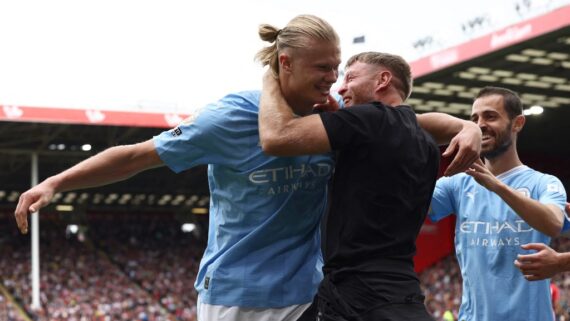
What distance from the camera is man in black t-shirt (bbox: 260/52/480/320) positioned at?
11.1 feet

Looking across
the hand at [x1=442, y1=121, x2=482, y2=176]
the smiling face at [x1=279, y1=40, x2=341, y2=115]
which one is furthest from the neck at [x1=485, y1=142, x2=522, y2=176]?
the smiling face at [x1=279, y1=40, x2=341, y2=115]

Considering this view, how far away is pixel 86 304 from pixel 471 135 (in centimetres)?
2819

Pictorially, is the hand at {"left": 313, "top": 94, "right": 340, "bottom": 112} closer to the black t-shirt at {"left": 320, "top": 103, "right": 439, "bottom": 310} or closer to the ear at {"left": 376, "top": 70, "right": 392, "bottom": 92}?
the ear at {"left": 376, "top": 70, "right": 392, "bottom": 92}

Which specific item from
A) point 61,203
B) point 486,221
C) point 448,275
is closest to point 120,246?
point 61,203

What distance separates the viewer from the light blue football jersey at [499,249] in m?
5.01

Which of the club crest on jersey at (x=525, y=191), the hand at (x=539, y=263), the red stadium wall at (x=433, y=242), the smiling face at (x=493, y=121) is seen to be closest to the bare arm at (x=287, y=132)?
the hand at (x=539, y=263)

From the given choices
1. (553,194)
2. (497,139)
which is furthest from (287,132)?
(497,139)

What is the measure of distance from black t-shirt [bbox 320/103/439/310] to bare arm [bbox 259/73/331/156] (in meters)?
0.04

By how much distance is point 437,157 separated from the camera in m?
3.60

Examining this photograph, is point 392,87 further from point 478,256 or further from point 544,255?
point 478,256

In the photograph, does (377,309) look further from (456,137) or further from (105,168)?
(105,168)

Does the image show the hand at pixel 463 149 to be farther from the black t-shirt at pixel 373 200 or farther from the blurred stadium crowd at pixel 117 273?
the blurred stadium crowd at pixel 117 273

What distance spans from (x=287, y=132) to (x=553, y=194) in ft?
6.61

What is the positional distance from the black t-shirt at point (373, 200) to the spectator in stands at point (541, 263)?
65 centimetres
